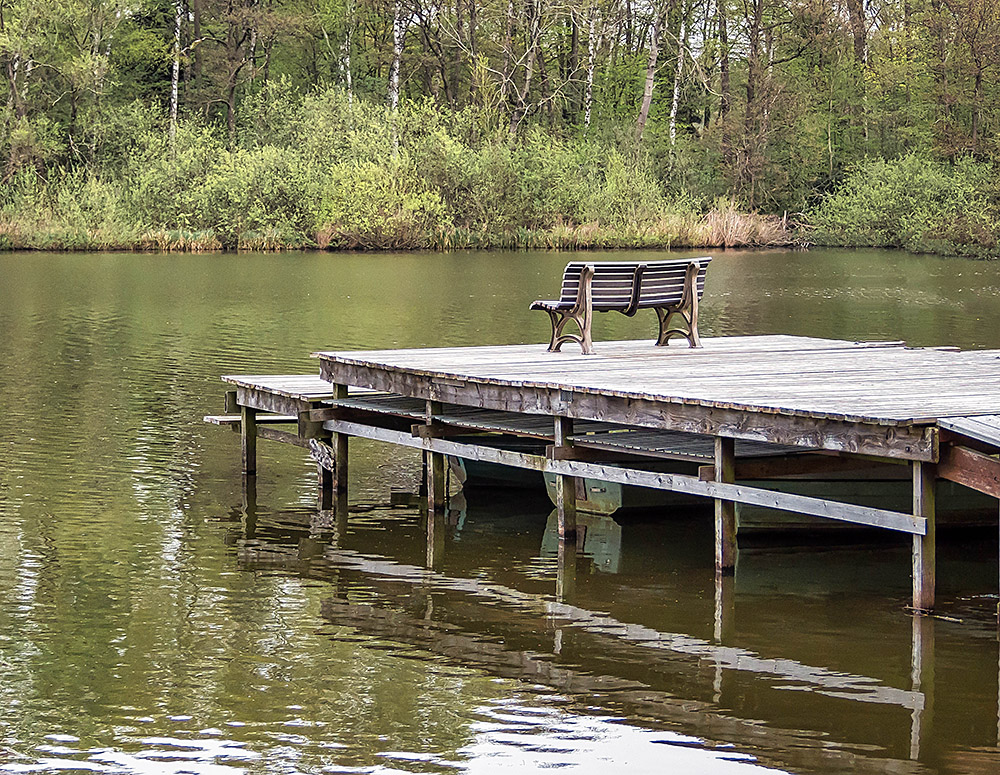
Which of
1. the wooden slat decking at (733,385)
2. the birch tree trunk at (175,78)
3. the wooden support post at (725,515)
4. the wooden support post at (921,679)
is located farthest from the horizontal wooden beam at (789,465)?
the birch tree trunk at (175,78)

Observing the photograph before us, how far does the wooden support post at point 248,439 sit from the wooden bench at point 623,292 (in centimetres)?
263

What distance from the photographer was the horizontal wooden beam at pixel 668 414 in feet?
27.6

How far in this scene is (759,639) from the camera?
27.6 ft

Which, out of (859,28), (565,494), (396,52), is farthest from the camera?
(859,28)

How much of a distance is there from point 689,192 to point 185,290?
1184 inches

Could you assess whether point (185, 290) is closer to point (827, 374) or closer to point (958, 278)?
point (958, 278)

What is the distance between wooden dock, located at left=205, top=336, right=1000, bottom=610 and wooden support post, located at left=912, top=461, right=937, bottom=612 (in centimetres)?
1

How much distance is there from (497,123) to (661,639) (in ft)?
168

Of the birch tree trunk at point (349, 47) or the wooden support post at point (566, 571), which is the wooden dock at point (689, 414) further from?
the birch tree trunk at point (349, 47)

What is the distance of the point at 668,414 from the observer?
959cm

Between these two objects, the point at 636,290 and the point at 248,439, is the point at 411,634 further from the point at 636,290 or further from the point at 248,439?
the point at 636,290

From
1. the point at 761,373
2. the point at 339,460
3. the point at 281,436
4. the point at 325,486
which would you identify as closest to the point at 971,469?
the point at 761,373

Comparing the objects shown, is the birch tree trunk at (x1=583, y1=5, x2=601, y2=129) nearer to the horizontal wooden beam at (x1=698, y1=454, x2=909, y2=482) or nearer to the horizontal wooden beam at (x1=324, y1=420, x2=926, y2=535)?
the horizontal wooden beam at (x1=324, y1=420, x2=926, y2=535)

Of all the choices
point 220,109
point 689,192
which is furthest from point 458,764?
point 220,109
